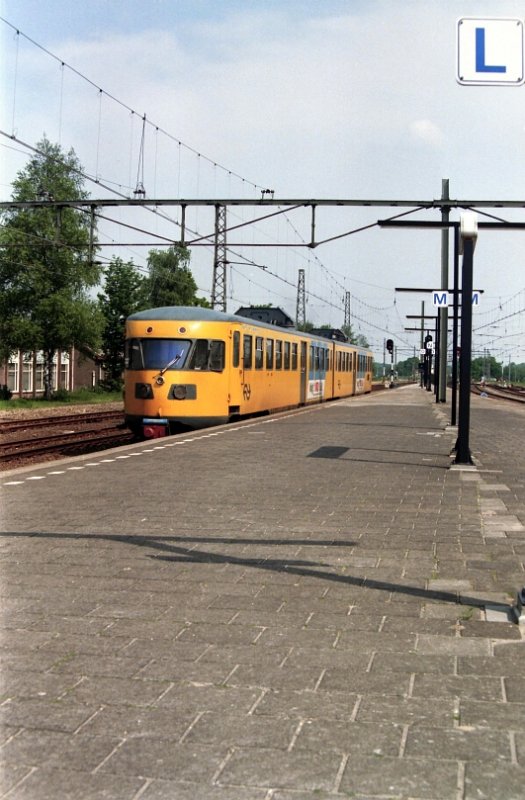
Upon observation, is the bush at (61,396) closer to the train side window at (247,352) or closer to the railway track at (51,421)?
the railway track at (51,421)

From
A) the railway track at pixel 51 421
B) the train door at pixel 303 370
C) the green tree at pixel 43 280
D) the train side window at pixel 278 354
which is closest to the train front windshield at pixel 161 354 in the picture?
the railway track at pixel 51 421

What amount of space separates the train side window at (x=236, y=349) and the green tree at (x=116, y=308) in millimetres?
36264

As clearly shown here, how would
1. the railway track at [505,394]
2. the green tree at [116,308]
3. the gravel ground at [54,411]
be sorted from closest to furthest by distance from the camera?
1. the gravel ground at [54,411]
2. the railway track at [505,394]
3. the green tree at [116,308]

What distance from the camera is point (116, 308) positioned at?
57469 millimetres

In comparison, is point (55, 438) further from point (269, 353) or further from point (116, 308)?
point (116, 308)

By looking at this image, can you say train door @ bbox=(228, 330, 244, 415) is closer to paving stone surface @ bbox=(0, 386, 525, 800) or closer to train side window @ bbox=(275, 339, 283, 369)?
train side window @ bbox=(275, 339, 283, 369)

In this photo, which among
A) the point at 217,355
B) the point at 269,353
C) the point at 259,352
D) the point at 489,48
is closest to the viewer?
the point at 489,48

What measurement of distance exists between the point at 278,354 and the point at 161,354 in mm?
7387

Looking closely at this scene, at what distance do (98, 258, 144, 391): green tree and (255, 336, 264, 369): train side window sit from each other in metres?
33.9

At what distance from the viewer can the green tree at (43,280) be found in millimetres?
42719

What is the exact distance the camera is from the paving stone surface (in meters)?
2.97

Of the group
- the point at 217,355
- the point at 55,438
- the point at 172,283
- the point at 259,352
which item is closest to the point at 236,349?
the point at 217,355

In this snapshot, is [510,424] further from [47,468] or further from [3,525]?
[3,525]

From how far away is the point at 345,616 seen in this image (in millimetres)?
4812
